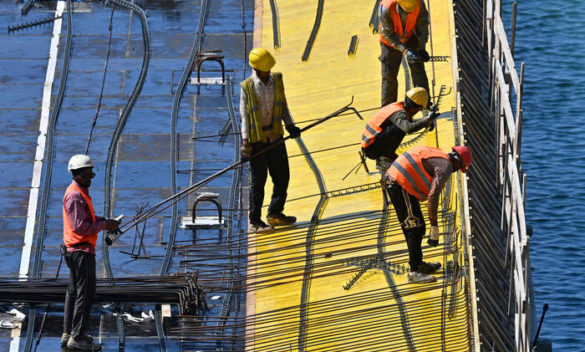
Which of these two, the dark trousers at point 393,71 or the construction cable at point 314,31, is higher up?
the construction cable at point 314,31

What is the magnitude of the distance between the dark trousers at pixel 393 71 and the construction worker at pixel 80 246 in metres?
5.35

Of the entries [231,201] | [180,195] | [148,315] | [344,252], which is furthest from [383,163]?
[148,315]

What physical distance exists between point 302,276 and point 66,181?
4.49 metres

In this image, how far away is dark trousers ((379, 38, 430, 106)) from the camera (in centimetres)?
1933

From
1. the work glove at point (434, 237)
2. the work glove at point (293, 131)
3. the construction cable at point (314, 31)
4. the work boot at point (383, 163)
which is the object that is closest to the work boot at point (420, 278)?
the work glove at point (434, 237)

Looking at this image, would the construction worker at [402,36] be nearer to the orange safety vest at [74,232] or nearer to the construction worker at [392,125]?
the construction worker at [392,125]

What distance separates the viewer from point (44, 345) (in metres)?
16.2

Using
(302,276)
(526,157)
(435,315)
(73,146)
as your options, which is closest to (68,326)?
(302,276)

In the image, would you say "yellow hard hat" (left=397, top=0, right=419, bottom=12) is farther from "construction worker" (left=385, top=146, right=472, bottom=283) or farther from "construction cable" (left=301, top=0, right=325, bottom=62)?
"construction cable" (left=301, top=0, right=325, bottom=62)

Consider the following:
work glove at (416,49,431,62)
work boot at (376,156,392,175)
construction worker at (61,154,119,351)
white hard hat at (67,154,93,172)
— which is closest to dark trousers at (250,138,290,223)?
work boot at (376,156,392,175)

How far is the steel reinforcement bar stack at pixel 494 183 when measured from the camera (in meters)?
15.4

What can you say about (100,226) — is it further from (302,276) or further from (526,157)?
(526,157)

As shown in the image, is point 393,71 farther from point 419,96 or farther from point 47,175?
point 47,175

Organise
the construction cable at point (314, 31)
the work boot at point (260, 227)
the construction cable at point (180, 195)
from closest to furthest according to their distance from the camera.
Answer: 1. the construction cable at point (180, 195)
2. the work boot at point (260, 227)
3. the construction cable at point (314, 31)
